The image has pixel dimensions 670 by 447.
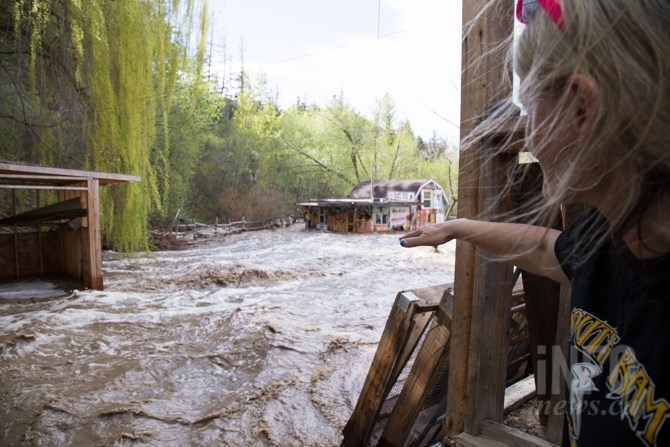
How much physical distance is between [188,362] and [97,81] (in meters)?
5.41

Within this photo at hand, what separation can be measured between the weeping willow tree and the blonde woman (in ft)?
24.3

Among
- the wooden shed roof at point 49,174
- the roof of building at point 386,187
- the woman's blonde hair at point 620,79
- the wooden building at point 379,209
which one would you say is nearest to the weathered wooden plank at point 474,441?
the woman's blonde hair at point 620,79

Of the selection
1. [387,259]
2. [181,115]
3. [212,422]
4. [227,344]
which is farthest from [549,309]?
[181,115]

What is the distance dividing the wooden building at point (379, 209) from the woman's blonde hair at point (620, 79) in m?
25.9

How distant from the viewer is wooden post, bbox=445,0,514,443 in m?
1.53

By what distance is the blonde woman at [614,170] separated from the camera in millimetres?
506

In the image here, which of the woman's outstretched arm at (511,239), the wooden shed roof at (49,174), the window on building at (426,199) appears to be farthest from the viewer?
the window on building at (426,199)

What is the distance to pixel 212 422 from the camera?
3.87 metres

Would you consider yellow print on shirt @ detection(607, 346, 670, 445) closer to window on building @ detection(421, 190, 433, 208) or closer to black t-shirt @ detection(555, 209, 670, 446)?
black t-shirt @ detection(555, 209, 670, 446)

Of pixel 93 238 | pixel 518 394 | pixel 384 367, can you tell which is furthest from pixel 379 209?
pixel 384 367

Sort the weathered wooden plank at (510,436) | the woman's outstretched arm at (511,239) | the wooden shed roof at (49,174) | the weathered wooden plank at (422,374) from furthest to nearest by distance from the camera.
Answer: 1. the wooden shed roof at (49,174)
2. the weathered wooden plank at (422,374)
3. the weathered wooden plank at (510,436)
4. the woman's outstretched arm at (511,239)

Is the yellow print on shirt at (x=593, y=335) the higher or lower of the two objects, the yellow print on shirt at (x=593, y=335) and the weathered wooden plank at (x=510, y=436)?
the higher

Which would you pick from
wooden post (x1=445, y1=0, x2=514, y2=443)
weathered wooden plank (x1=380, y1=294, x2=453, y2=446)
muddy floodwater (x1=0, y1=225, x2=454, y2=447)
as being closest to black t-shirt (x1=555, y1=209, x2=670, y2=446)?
wooden post (x1=445, y1=0, x2=514, y2=443)

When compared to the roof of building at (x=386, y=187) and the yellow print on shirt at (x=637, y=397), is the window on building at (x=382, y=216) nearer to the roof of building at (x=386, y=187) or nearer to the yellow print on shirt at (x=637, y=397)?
the roof of building at (x=386, y=187)
